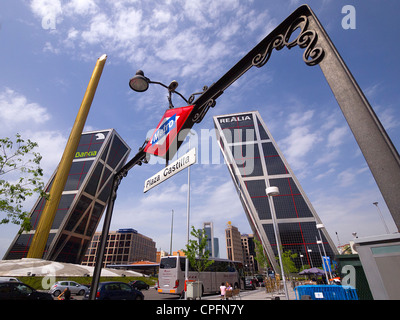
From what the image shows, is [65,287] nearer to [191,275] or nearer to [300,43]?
[191,275]

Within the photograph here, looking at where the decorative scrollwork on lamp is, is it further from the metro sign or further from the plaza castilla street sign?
the plaza castilla street sign

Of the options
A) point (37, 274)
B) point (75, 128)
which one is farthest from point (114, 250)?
point (75, 128)

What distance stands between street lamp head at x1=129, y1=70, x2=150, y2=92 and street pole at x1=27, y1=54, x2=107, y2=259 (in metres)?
30.4

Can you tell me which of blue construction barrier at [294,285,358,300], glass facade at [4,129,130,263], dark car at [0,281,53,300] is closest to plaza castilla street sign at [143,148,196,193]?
blue construction barrier at [294,285,358,300]

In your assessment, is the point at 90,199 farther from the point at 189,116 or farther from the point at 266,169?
the point at 189,116

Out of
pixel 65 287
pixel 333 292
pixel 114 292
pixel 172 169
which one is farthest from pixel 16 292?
pixel 333 292

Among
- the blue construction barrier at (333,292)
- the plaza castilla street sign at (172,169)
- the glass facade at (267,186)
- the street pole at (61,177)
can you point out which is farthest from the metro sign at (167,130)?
the glass facade at (267,186)

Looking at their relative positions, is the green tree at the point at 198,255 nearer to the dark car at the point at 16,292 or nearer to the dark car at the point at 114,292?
the dark car at the point at 114,292

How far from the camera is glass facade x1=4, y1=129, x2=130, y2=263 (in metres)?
56.4

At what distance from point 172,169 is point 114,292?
1263 centimetres

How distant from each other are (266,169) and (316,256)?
989 inches

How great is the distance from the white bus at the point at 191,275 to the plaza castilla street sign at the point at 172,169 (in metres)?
13.8
